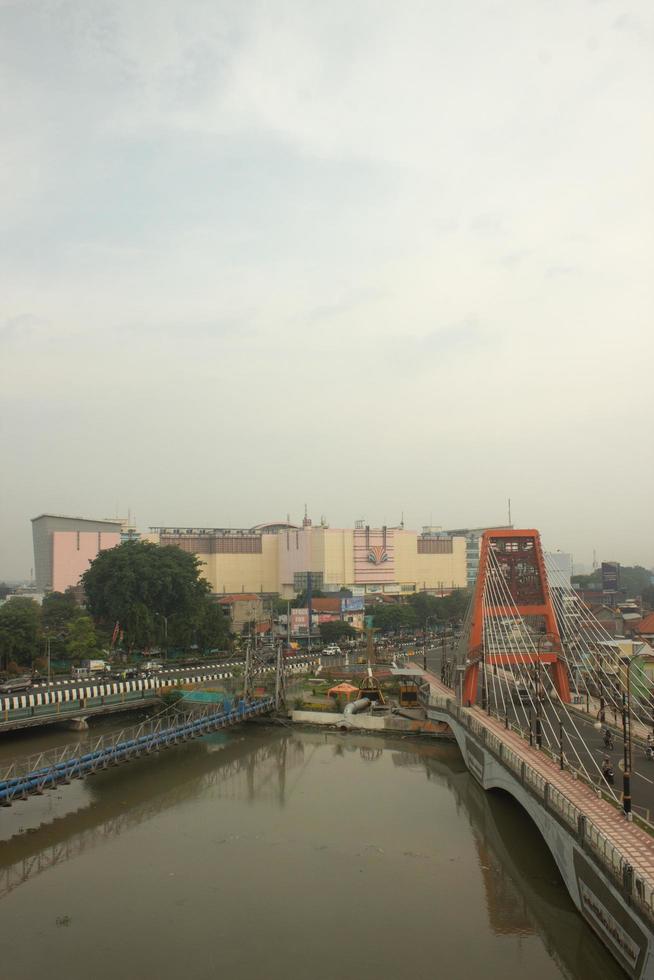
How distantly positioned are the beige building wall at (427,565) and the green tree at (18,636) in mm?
64599

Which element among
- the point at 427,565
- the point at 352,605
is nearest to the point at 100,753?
the point at 352,605

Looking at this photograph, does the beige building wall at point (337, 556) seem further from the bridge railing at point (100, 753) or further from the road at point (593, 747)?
the road at point (593, 747)

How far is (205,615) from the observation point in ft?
212

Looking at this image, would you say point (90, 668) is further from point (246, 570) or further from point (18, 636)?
point (246, 570)

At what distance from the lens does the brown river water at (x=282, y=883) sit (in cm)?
1512

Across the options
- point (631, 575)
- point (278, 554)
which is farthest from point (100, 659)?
point (631, 575)

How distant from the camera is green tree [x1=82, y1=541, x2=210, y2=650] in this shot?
60281 millimetres

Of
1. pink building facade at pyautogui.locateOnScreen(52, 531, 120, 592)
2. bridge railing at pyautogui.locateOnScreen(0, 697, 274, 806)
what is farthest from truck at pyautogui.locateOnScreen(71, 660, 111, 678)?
pink building facade at pyautogui.locateOnScreen(52, 531, 120, 592)

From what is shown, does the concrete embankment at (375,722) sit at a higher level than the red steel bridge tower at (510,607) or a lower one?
lower

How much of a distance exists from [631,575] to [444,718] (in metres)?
157

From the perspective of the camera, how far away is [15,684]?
43.2 m

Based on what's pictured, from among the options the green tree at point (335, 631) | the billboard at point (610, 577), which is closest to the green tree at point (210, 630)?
the green tree at point (335, 631)

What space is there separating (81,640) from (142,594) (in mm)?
6929

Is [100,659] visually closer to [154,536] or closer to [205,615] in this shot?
[205,615]
